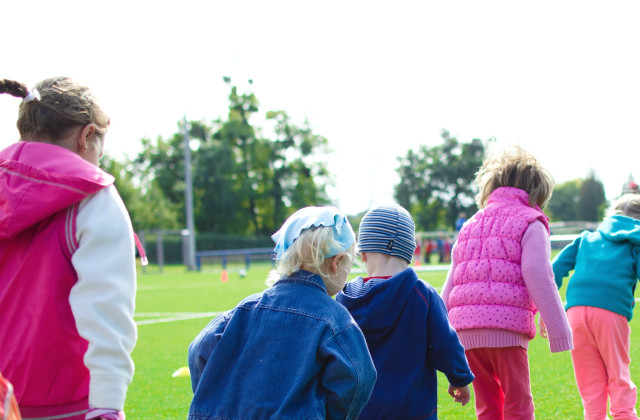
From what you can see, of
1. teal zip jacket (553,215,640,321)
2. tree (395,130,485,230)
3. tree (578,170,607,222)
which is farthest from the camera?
tree (578,170,607,222)

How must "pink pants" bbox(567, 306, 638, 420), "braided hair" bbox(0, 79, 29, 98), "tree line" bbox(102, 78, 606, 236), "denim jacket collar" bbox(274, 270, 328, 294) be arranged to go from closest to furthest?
"braided hair" bbox(0, 79, 29, 98)
"denim jacket collar" bbox(274, 270, 328, 294)
"pink pants" bbox(567, 306, 638, 420)
"tree line" bbox(102, 78, 606, 236)

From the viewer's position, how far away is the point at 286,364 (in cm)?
226

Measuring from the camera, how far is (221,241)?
180 ft

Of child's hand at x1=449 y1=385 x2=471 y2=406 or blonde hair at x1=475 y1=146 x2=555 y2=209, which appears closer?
child's hand at x1=449 y1=385 x2=471 y2=406

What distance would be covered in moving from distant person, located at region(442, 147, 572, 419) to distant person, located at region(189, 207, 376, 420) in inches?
53.6

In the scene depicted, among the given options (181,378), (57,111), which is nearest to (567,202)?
(181,378)

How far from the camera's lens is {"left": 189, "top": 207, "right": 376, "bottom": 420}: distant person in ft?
7.34

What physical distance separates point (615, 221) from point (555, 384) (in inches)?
72.6

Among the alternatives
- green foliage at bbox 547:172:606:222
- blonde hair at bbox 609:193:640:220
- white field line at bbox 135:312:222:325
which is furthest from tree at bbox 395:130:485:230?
blonde hair at bbox 609:193:640:220

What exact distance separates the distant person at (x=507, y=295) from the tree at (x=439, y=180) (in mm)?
80278

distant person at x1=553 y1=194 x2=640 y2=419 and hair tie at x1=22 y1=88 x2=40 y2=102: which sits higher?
hair tie at x1=22 y1=88 x2=40 y2=102

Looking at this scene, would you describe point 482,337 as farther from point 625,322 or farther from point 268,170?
point 268,170

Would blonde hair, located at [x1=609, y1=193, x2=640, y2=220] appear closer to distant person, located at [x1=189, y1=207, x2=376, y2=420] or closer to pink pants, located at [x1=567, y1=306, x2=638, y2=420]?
pink pants, located at [x1=567, y1=306, x2=638, y2=420]

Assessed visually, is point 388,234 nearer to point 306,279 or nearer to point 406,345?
point 406,345
